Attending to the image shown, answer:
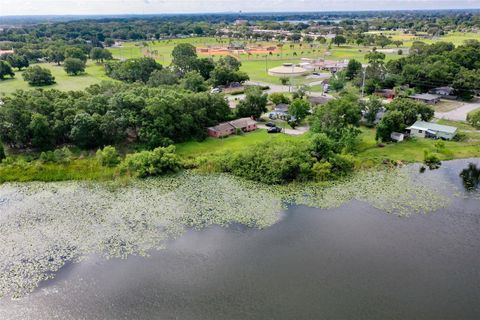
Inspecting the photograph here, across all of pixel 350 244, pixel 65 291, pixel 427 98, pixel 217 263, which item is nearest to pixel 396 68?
pixel 427 98

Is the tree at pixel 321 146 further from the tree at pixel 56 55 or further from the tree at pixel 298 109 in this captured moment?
the tree at pixel 56 55

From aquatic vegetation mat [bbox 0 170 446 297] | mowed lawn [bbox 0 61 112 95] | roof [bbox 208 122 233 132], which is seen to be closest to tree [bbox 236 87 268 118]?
roof [bbox 208 122 233 132]

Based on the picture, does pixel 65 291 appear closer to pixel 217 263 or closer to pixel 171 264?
pixel 171 264

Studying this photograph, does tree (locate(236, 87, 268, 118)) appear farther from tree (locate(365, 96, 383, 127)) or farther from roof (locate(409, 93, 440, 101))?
roof (locate(409, 93, 440, 101))

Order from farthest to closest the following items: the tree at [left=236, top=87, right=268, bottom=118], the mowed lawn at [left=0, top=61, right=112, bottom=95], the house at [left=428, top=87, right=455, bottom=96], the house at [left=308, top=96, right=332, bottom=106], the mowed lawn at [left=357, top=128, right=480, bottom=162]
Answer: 1. the mowed lawn at [left=0, top=61, right=112, bottom=95]
2. the house at [left=428, top=87, right=455, bottom=96]
3. the house at [left=308, top=96, right=332, bottom=106]
4. the tree at [left=236, top=87, right=268, bottom=118]
5. the mowed lawn at [left=357, top=128, right=480, bottom=162]

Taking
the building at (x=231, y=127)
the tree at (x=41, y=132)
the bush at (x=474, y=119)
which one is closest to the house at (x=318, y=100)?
the building at (x=231, y=127)

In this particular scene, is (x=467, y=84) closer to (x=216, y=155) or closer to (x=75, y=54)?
(x=216, y=155)
